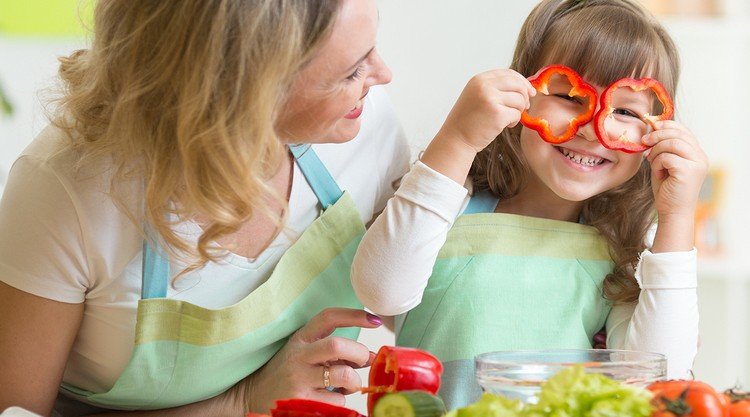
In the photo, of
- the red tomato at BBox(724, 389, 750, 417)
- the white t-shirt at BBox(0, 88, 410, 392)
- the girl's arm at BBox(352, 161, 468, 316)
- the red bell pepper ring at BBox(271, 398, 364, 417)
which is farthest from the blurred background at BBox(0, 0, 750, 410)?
the red tomato at BBox(724, 389, 750, 417)

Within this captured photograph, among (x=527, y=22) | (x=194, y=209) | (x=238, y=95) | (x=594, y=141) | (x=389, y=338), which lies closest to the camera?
(x=238, y=95)

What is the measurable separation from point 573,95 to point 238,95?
521 millimetres

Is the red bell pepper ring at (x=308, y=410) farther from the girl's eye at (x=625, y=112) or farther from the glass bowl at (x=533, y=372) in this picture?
the girl's eye at (x=625, y=112)

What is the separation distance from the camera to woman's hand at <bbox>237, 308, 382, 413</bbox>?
4.07 ft

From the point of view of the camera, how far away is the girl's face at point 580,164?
1354 mm

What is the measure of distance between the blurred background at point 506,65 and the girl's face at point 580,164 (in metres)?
0.48

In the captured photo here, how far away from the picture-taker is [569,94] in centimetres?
135

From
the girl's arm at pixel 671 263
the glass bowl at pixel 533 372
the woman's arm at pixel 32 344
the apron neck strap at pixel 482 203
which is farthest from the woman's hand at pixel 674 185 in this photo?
the woman's arm at pixel 32 344

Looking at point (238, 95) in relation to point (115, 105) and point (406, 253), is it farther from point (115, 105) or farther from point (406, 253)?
point (406, 253)

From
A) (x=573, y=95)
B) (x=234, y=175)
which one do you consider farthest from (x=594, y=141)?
(x=234, y=175)

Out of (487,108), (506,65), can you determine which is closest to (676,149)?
(487,108)

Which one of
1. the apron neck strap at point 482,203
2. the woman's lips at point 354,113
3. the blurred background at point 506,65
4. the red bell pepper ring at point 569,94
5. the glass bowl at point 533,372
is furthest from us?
the blurred background at point 506,65

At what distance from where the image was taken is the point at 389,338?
215 cm

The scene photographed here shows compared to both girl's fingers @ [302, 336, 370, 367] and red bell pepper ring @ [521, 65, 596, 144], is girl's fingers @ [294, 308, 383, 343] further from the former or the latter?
red bell pepper ring @ [521, 65, 596, 144]
